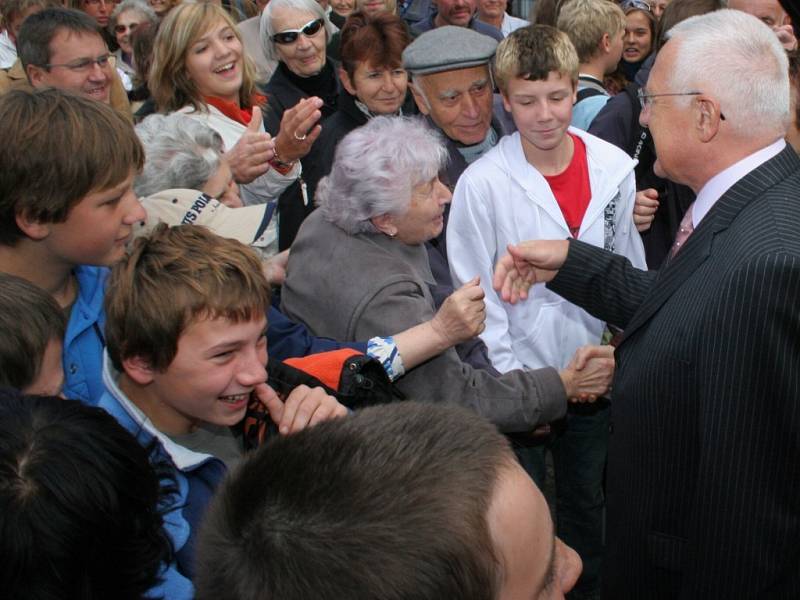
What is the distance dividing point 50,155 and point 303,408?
97 centimetres

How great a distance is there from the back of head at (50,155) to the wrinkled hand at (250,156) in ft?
3.23

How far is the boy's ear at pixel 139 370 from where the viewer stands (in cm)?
193

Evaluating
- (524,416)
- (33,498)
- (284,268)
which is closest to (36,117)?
(284,268)

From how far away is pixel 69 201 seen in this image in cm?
221

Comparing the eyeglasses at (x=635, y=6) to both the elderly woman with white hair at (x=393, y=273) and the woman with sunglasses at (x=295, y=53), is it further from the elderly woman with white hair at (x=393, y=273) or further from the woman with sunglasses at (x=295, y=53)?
the elderly woman with white hair at (x=393, y=273)

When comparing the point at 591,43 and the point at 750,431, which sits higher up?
the point at 750,431

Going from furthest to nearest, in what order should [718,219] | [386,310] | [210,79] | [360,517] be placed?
[210,79]
[386,310]
[718,219]
[360,517]

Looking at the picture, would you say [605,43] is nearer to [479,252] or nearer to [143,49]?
[479,252]

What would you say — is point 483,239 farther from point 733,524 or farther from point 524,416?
point 733,524

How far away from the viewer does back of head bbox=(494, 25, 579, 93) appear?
347 centimetres

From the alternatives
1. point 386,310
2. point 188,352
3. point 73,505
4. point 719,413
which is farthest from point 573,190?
point 73,505

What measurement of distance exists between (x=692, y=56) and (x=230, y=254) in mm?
1377

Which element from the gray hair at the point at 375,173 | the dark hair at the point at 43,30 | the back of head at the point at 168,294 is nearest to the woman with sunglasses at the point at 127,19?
the dark hair at the point at 43,30

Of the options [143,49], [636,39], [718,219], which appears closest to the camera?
[718,219]
